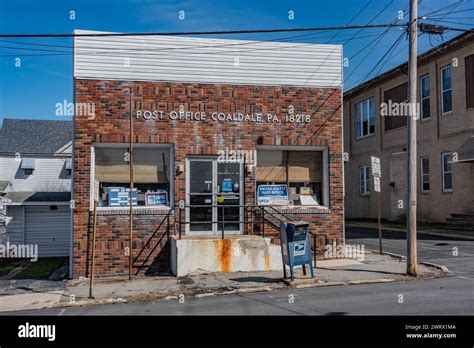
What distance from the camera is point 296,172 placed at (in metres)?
14.3

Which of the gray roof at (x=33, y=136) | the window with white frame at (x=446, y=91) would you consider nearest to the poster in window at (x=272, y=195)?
the window with white frame at (x=446, y=91)

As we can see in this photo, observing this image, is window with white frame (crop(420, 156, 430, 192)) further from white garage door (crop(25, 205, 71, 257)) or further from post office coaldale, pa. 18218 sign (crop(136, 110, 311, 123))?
white garage door (crop(25, 205, 71, 257))

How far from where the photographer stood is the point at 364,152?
33.8 m

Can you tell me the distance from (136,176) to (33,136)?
17.1 meters

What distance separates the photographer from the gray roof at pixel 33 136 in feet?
85.6

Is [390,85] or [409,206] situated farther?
[390,85]

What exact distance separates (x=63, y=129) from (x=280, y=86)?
63.3 feet

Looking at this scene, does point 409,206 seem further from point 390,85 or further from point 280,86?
point 390,85

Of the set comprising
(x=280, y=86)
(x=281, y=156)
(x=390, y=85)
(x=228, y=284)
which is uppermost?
(x=390, y=85)

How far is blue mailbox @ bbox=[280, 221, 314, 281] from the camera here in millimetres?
10953

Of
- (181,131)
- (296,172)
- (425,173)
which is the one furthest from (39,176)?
(425,173)

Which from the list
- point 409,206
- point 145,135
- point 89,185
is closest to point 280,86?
point 145,135

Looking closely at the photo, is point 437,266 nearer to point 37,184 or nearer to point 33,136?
point 37,184

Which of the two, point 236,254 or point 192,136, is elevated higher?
point 192,136
